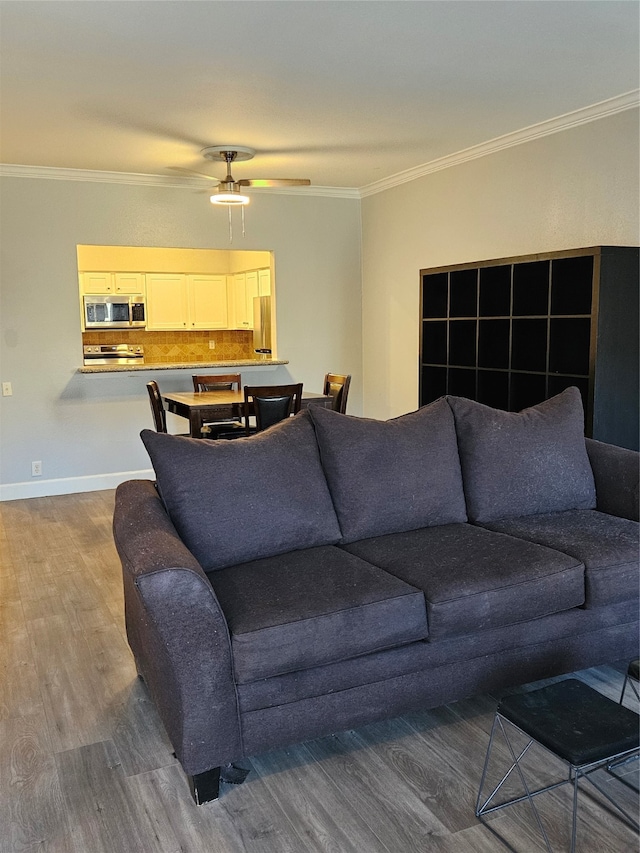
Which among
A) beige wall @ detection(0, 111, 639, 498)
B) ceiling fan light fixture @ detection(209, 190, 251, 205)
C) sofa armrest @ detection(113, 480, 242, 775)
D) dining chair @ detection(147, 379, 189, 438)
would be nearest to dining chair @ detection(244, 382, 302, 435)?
dining chair @ detection(147, 379, 189, 438)

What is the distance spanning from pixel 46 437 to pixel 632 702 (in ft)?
16.3

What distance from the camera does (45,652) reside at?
3.20m

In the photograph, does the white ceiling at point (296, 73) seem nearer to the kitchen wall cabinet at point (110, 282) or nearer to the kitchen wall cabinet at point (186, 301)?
the kitchen wall cabinet at point (110, 282)

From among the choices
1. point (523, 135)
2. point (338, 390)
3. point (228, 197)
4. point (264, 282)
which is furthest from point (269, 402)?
point (264, 282)

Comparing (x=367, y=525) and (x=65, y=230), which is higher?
(x=65, y=230)

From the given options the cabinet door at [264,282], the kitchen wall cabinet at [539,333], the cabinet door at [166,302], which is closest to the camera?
the kitchen wall cabinet at [539,333]

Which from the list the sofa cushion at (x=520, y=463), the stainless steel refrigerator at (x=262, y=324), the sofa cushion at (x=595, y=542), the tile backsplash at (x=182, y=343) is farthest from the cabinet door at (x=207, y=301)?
the sofa cushion at (x=595, y=542)

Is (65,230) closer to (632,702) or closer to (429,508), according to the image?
(429,508)

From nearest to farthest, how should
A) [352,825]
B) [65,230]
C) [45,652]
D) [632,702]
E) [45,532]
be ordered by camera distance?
[352,825] → [632,702] → [45,652] → [45,532] → [65,230]

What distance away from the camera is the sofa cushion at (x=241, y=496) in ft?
8.61

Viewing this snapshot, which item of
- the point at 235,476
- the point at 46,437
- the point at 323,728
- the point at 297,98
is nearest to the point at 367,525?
the point at 235,476

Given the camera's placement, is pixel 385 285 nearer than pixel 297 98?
No

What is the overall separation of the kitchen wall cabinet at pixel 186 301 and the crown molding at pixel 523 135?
296 centimetres

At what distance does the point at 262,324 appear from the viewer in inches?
298
